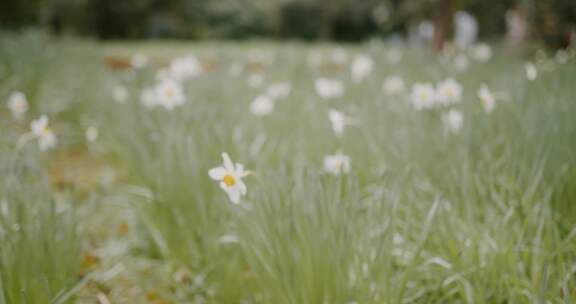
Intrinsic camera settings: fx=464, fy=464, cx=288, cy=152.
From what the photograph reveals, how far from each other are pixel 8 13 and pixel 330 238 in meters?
12.3

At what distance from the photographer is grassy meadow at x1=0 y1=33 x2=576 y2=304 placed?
4.21 feet

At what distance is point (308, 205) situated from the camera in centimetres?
129

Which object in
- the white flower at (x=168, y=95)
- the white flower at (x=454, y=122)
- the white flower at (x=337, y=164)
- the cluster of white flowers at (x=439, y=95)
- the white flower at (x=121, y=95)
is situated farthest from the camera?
the white flower at (x=121, y=95)

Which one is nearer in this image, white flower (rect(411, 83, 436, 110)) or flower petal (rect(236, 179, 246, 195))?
flower petal (rect(236, 179, 246, 195))

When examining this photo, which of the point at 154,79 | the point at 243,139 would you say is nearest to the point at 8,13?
the point at 154,79

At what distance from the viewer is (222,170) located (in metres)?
1.17

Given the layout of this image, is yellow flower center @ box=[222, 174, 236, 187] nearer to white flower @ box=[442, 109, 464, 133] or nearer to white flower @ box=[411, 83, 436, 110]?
white flower @ box=[442, 109, 464, 133]

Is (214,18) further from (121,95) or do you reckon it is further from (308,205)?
(308,205)

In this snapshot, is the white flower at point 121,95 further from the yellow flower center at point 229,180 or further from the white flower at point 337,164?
the yellow flower center at point 229,180

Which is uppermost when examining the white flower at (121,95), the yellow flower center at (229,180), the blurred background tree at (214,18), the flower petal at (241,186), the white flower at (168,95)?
the yellow flower center at (229,180)

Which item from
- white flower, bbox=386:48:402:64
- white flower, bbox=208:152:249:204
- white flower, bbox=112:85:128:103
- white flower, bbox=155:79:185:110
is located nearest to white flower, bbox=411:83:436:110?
white flower, bbox=155:79:185:110

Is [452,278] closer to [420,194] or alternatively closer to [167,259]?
[420,194]

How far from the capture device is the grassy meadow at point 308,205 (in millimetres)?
1284

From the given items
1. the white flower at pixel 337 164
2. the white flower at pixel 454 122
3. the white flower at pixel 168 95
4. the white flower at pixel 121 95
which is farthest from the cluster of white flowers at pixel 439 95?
the white flower at pixel 121 95
